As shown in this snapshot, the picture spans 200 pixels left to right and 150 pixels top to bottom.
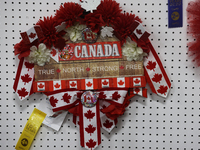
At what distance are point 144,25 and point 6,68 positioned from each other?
A: 34.3 inches

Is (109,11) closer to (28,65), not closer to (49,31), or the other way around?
(49,31)

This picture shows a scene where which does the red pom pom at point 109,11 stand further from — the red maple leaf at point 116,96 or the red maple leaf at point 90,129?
the red maple leaf at point 90,129

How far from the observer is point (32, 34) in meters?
0.93

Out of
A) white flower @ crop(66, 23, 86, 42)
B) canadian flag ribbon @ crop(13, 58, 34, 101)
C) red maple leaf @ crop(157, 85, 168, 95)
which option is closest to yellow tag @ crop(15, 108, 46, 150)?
canadian flag ribbon @ crop(13, 58, 34, 101)

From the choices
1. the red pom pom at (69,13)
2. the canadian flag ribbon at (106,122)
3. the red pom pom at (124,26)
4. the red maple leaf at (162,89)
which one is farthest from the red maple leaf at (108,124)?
the red pom pom at (69,13)

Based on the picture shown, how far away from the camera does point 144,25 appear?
3.29ft

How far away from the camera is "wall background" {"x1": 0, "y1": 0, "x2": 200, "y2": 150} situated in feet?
3.29

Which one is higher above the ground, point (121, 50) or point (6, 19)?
point (6, 19)

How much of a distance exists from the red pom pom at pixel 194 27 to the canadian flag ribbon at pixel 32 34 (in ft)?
2.73

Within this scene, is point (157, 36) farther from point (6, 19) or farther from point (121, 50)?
point (6, 19)

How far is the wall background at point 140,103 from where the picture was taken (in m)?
1.00

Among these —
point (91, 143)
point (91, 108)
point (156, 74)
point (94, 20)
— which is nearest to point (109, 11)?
point (94, 20)

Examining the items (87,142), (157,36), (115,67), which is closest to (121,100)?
(115,67)

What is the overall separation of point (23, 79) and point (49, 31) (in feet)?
1.06
